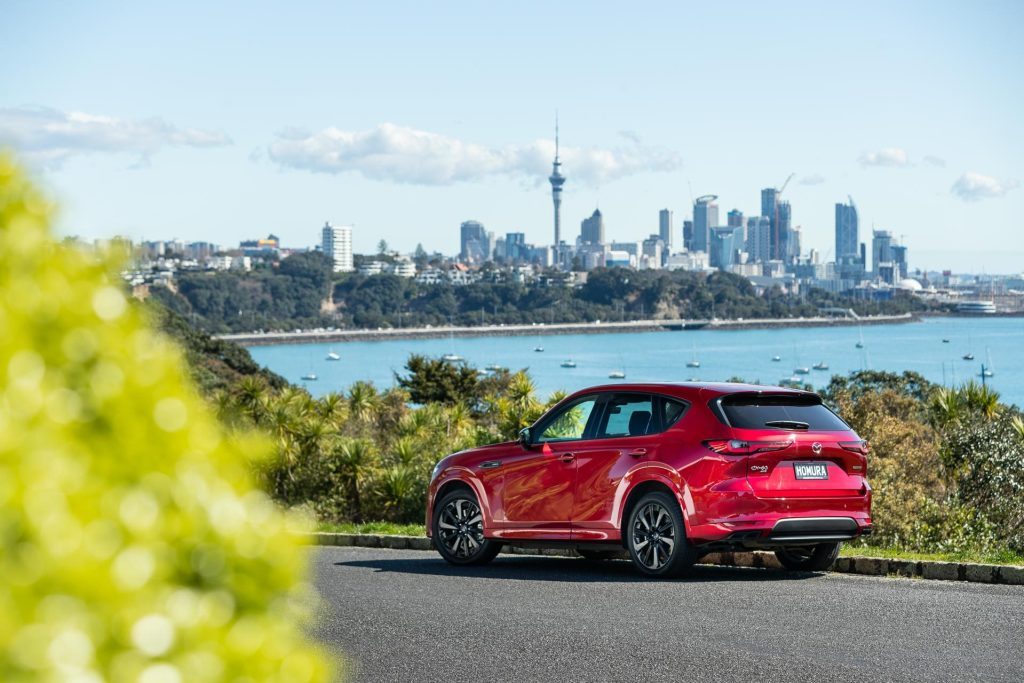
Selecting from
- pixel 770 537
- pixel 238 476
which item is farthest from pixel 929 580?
pixel 238 476


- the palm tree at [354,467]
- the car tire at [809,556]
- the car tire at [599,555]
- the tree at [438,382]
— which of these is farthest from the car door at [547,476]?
the tree at [438,382]

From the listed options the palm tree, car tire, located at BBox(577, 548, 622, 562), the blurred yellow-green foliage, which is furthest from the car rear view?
the blurred yellow-green foliage

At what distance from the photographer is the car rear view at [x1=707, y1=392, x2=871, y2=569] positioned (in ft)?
40.8

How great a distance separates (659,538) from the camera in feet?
42.2

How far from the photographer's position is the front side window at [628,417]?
43.8ft

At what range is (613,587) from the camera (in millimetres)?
12336

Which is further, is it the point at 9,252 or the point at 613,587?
the point at 613,587

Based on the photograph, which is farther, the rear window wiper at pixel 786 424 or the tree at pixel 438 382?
the tree at pixel 438 382

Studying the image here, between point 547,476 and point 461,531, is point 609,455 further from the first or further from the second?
point 461,531

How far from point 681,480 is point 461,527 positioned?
115 inches

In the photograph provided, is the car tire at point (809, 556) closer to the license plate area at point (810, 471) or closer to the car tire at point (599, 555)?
the license plate area at point (810, 471)

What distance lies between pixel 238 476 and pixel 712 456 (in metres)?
10.5

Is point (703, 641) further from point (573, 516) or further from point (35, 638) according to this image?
point (35, 638)

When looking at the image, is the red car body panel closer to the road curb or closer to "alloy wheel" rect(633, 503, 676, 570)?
"alloy wheel" rect(633, 503, 676, 570)
